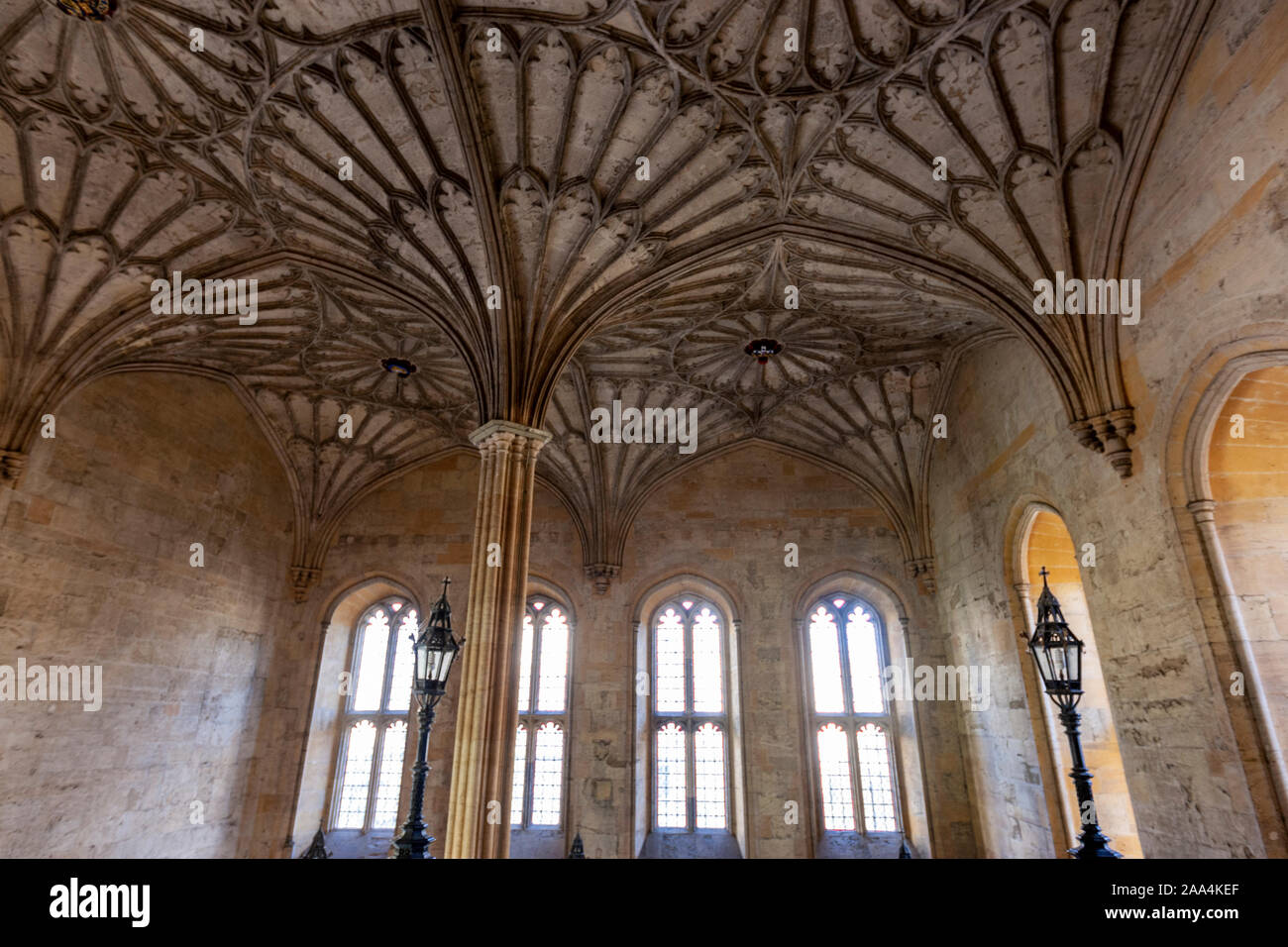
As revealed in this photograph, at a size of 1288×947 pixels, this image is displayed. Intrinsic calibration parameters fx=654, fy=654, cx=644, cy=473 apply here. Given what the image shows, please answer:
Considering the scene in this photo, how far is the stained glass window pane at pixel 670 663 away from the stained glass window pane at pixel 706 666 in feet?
1.00

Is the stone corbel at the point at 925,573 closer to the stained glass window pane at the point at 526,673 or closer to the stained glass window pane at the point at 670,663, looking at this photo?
the stained glass window pane at the point at 670,663

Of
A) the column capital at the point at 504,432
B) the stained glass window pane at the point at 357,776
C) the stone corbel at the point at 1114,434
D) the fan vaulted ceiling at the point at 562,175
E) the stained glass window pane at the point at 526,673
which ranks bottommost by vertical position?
the stained glass window pane at the point at 357,776

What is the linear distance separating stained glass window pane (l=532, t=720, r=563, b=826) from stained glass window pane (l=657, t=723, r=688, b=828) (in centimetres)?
204

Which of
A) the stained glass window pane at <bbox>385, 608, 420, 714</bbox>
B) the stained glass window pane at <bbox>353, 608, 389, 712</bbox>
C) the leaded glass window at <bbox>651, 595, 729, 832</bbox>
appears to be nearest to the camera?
the leaded glass window at <bbox>651, 595, 729, 832</bbox>

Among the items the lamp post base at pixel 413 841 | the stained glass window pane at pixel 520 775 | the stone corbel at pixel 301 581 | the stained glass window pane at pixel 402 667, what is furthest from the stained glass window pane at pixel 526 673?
the lamp post base at pixel 413 841

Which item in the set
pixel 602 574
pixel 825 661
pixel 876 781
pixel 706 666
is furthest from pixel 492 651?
pixel 876 781

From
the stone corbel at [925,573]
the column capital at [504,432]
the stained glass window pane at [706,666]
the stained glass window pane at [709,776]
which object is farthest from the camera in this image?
the stained glass window pane at [706,666]

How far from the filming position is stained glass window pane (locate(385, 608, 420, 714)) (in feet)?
47.2

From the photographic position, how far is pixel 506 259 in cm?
870

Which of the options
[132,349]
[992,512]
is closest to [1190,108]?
[992,512]

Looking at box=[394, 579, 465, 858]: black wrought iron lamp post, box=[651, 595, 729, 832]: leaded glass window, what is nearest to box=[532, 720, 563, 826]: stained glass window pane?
box=[651, 595, 729, 832]: leaded glass window

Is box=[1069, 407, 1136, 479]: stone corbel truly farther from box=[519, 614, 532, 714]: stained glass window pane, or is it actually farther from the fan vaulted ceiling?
box=[519, 614, 532, 714]: stained glass window pane

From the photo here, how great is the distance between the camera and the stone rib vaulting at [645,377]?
6520 millimetres

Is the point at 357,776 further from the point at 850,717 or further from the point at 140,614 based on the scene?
the point at 850,717
